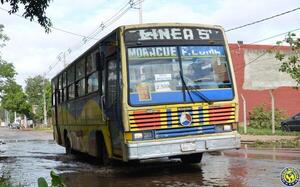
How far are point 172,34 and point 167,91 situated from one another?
1.40 m

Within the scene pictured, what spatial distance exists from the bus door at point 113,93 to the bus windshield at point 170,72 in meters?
0.48

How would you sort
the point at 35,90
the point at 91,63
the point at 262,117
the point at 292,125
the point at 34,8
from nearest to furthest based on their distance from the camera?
1. the point at 34,8
2. the point at 91,63
3. the point at 292,125
4. the point at 262,117
5. the point at 35,90

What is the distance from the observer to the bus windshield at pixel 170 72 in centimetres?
1174

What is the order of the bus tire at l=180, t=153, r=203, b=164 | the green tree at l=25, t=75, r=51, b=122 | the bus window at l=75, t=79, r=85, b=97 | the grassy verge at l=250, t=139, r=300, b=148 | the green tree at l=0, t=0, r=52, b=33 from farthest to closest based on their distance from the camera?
the green tree at l=25, t=75, r=51, b=122 < the grassy verge at l=250, t=139, r=300, b=148 < the bus window at l=75, t=79, r=85, b=97 < the bus tire at l=180, t=153, r=203, b=164 < the green tree at l=0, t=0, r=52, b=33

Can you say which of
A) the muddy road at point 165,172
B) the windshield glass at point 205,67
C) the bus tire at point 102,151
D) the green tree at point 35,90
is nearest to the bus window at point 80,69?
the bus tire at point 102,151

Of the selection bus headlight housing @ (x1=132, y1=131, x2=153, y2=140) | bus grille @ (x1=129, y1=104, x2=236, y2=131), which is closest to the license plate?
bus grille @ (x1=129, y1=104, x2=236, y2=131)

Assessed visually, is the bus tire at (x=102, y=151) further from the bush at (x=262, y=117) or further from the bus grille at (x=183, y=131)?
the bush at (x=262, y=117)

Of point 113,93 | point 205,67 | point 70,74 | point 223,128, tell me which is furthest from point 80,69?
point 223,128

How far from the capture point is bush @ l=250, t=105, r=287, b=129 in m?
37.8

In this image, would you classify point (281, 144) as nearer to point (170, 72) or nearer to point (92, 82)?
point (92, 82)

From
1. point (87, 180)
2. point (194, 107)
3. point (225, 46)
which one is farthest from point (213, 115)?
point (87, 180)

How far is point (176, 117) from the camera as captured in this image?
11.8 meters

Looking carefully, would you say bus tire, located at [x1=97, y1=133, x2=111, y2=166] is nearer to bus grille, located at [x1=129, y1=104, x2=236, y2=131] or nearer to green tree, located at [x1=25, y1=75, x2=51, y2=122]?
bus grille, located at [x1=129, y1=104, x2=236, y2=131]

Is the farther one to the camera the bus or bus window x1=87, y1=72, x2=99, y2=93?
bus window x1=87, y1=72, x2=99, y2=93
